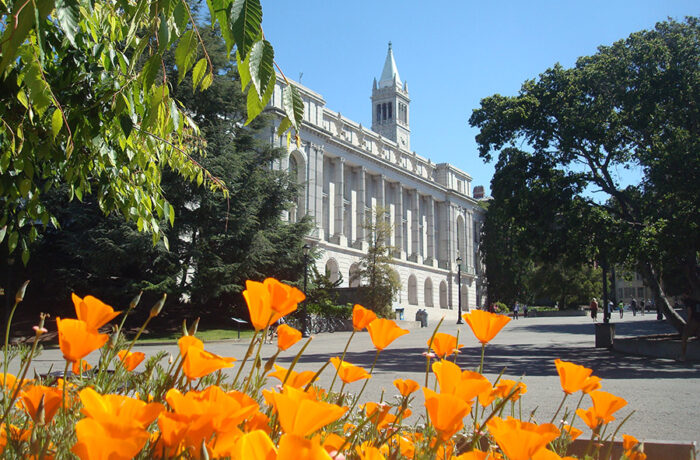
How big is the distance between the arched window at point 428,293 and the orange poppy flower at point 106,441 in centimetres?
6735

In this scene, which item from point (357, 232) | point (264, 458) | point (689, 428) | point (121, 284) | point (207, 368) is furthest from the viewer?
point (357, 232)

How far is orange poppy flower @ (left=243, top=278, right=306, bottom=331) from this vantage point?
1.21 m

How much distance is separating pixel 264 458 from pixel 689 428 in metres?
7.46

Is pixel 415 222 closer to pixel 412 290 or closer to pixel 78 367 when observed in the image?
pixel 412 290

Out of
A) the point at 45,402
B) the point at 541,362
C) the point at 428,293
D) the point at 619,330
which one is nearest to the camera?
the point at 45,402

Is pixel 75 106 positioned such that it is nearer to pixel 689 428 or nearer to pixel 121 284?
pixel 689 428

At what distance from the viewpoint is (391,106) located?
95.9 m

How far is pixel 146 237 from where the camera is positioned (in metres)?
24.2

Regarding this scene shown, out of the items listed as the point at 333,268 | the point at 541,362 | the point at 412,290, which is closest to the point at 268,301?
the point at 541,362

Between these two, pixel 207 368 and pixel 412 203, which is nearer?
pixel 207 368

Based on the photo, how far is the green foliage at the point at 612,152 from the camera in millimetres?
15805

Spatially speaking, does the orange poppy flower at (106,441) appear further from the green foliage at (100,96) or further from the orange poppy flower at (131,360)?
the green foliage at (100,96)

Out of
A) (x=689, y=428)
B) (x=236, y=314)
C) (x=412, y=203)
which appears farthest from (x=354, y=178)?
(x=689, y=428)

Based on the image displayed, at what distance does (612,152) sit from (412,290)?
47677 mm
